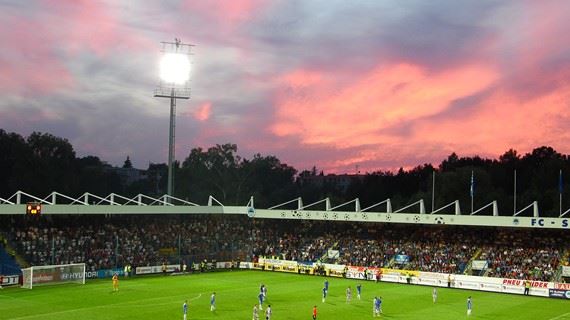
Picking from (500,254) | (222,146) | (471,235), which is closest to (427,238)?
(471,235)

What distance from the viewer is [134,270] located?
2564 inches

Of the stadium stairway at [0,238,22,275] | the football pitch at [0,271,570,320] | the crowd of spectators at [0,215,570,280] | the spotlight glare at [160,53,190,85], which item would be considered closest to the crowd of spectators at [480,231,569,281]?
the crowd of spectators at [0,215,570,280]

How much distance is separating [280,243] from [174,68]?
24.4 m

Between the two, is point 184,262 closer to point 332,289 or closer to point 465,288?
point 332,289

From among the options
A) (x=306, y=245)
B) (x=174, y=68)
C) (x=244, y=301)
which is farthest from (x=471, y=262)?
(x=174, y=68)

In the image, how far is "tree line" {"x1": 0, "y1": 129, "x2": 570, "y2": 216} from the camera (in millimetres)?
93000

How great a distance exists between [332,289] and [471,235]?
810 inches

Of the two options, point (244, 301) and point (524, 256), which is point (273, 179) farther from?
point (244, 301)

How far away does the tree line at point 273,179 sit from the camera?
93.0 meters

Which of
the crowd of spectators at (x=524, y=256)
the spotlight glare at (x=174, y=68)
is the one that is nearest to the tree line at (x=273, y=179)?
the crowd of spectators at (x=524, y=256)

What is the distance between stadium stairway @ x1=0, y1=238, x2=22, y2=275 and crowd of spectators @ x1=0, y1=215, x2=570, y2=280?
90cm

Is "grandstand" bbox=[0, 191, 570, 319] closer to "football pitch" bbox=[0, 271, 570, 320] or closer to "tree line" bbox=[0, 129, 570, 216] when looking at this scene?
"football pitch" bbox=[0, 271, 570, 320]

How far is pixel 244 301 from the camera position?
4878 cm

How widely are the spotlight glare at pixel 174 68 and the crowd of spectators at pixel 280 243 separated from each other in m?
17.1
